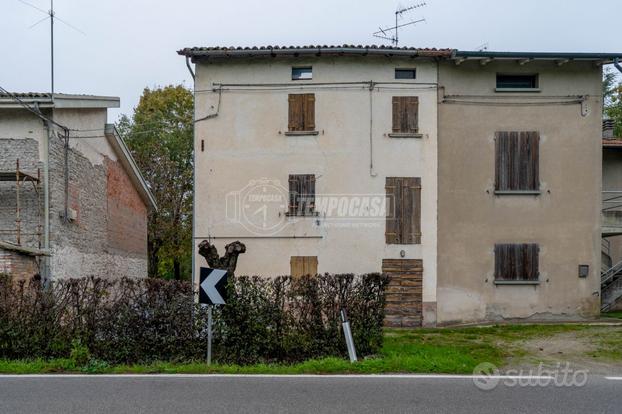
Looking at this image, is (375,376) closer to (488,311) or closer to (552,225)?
(488,311)

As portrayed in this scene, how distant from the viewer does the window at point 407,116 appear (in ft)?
55.6

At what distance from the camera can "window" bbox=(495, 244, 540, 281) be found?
1680 centimetres

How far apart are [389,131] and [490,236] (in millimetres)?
4479

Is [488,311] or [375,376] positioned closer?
[375,376]

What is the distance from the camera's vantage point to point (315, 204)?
55.5 feet

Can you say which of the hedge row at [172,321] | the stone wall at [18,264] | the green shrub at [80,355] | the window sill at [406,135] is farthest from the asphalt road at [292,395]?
the window sill at [406,135]

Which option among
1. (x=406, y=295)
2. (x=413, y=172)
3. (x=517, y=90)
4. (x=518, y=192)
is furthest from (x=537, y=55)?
(x=406, y=295)

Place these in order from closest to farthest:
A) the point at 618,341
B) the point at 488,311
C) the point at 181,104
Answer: the point at 618,341 < the point at 488,311 < the point at 181,104

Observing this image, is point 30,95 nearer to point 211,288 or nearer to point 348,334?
point 211,288

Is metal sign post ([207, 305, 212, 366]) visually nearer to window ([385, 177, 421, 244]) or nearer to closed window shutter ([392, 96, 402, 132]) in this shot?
window ([385, 177, 421, 244])

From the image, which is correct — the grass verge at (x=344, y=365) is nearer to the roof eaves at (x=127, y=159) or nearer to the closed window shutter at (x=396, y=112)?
the closed window shutter at (x=396, y=112)

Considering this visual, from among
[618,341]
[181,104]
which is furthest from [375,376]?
[181,104]

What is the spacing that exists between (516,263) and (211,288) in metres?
11.0

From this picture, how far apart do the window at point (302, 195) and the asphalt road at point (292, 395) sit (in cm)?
892
